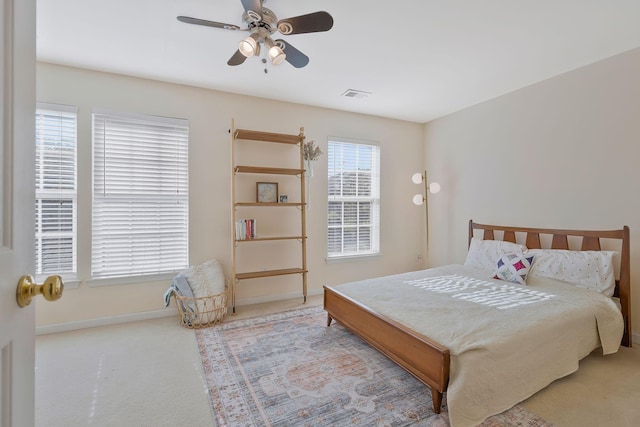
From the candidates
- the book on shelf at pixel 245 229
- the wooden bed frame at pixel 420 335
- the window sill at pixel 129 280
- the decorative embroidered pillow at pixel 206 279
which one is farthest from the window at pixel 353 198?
the window sill at pixel 129 280

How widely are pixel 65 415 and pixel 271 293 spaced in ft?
7.62

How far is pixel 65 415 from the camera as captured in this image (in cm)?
182

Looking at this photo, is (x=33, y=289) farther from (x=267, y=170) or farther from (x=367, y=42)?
(x=267, y=170)

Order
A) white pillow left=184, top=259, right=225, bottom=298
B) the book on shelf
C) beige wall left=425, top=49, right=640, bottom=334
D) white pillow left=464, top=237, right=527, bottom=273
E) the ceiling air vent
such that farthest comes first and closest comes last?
the ceiling air vent → the book on shelf → white pillow left=464, top=237, right=527, bottom=273 → white pillow left=184, top=259, right=225, bottom=298 → beige wall left=425, top=49, right=640, bottom=334

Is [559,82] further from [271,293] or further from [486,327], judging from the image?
[271,293]

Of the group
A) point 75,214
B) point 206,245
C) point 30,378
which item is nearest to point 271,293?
point 206,245

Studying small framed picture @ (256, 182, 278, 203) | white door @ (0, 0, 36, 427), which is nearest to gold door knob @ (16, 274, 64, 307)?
white door @ (0, 0, 36, 427)

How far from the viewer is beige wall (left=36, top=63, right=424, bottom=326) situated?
3.09 m

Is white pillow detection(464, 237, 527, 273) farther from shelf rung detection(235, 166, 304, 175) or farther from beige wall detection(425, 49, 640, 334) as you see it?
shelf rung detection(235, 166, 304, 175)

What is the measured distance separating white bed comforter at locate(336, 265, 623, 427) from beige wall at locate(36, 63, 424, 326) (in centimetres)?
148

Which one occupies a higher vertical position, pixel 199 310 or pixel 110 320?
pixel 199 310

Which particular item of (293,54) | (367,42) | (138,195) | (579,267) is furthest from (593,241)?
(138,195)

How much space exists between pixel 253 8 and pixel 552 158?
3.39m

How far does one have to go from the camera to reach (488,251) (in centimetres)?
362
